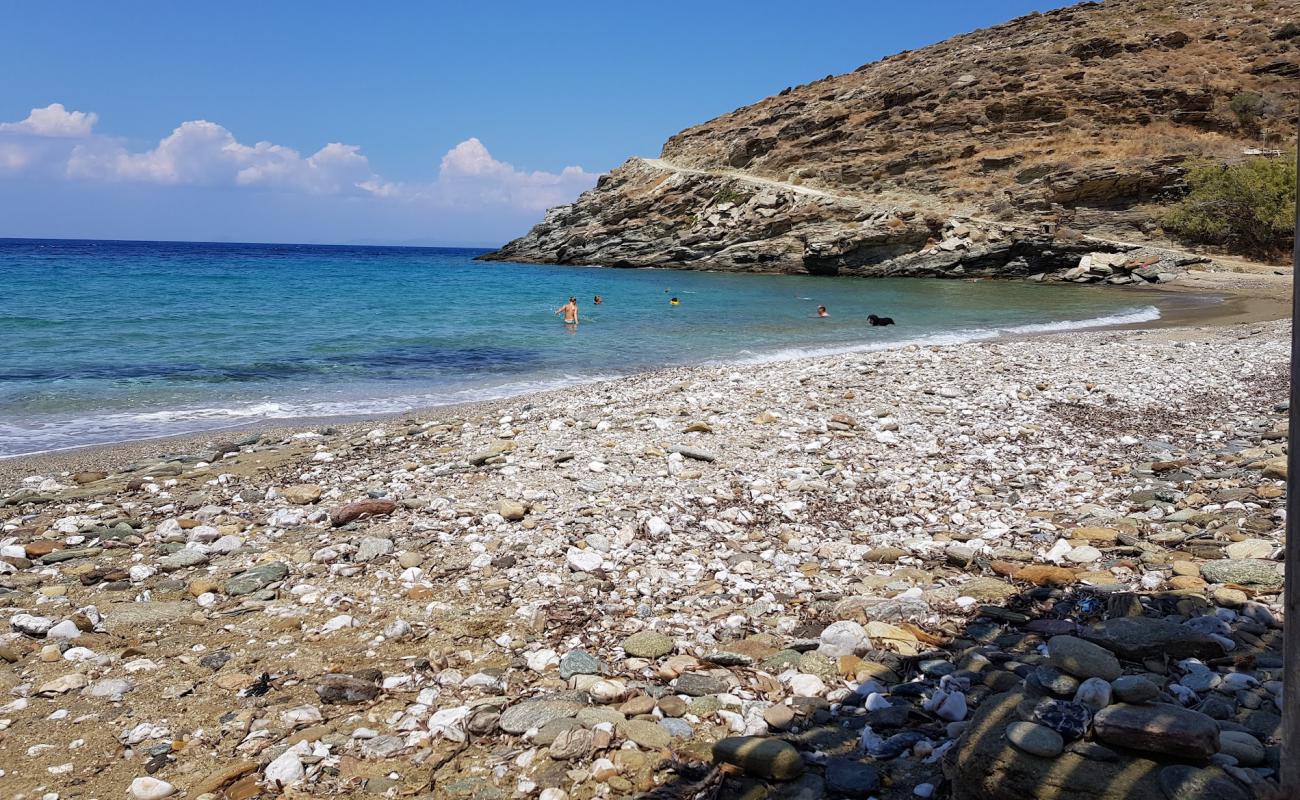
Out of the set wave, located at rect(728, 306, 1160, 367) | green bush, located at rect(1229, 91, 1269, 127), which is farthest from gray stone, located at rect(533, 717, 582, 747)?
green bush, located at rect(1229, 91, 1269, 127)

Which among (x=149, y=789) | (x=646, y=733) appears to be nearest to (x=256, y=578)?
(x=149, y=789)

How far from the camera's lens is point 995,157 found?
5431cm

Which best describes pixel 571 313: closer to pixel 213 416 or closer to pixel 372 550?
pixel 213 416

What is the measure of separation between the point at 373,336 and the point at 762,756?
21.3m

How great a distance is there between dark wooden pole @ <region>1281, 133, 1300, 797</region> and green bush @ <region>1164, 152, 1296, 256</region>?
47.6 meters

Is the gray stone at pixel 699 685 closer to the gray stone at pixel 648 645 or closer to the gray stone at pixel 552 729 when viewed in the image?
the gray stone at pixel 648 645

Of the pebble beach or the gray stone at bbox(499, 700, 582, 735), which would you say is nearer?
the pebble beach

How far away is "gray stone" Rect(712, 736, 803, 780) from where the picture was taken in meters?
2.93

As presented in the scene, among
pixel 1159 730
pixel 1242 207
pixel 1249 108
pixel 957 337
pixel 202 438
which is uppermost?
pixel 1249 108

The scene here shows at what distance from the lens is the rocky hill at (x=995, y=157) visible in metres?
47.9

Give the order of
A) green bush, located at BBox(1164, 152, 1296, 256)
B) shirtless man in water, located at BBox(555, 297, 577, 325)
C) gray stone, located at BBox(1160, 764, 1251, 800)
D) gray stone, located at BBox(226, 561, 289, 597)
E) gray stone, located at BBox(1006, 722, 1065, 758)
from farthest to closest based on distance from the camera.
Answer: green bush, located at BBox(1164, 152, 1296, 256) < shirtless man in water, located at BBox(555, 297, 577, 325) < gray stone, located at BBox(226, 561, 289, 597) < gray stone, located at BBox(1006, 722, 1065, 758) < gray stone, located at BBox(1160, 764, 1251, 800)

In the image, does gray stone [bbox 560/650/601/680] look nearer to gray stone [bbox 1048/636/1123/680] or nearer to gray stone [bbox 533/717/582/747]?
gray stone [bbox 533/717/582/747]

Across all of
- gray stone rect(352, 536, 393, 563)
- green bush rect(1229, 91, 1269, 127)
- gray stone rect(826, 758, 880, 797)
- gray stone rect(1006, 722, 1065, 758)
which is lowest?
gray stone rect(352, 536, 393, 563)

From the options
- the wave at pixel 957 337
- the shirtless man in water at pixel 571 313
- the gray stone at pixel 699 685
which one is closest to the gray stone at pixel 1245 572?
the gray stone at pixel 699 685
